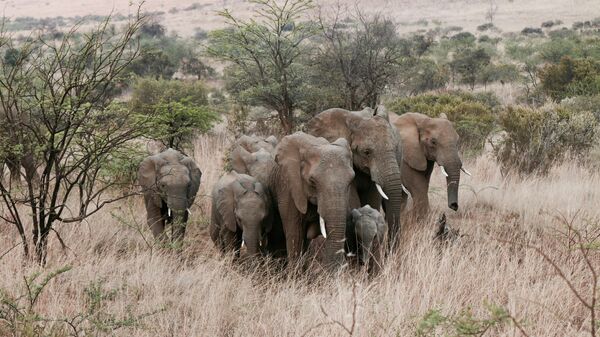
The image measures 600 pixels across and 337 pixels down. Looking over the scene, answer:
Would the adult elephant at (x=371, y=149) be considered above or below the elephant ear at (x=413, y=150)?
above

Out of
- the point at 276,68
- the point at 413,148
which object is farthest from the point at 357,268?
the point at 276,68

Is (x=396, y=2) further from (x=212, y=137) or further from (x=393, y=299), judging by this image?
(x=393, y=299)

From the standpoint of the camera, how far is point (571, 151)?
13422mm

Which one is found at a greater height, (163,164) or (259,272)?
(163,164)

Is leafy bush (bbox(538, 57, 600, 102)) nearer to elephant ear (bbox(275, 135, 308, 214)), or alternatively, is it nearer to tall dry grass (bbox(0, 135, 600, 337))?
tall dry grass (bbox(0, 135, 600, 337))

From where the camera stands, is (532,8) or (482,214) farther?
(532,8)

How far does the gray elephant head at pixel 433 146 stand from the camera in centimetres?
886

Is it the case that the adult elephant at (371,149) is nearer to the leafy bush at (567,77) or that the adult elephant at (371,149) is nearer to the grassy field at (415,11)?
the leafy bush at (567,77)

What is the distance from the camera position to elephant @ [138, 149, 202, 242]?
8.21 metres

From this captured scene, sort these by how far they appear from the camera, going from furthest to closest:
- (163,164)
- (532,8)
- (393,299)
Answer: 1. (532,8)
2. (163,164)
3. (393,299)

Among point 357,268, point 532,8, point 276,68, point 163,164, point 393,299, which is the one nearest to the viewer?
point 393,299

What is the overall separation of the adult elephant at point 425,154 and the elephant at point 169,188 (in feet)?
9.31

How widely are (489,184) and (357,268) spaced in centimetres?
540

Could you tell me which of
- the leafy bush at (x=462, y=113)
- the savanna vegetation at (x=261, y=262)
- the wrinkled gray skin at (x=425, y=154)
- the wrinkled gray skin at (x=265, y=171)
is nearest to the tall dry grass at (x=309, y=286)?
the savanna vegetation at (x=261, y=262)
